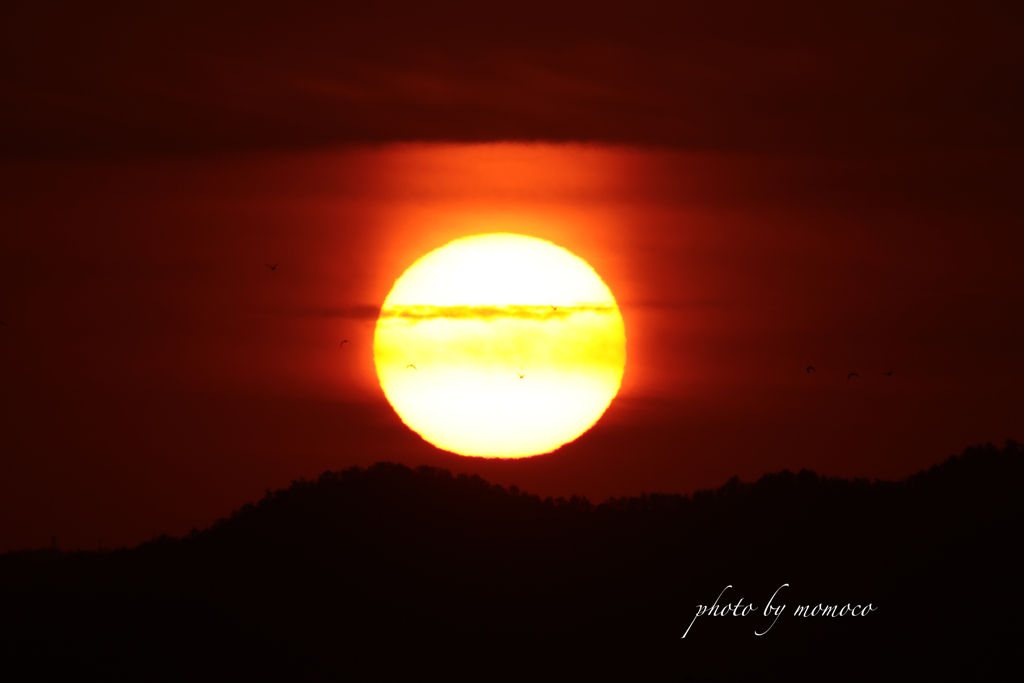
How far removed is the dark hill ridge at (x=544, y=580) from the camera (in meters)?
73.8

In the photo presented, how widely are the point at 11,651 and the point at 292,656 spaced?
63.6 feet

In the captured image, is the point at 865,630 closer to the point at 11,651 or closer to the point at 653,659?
the point at 653,659

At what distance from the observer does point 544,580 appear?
293 feet

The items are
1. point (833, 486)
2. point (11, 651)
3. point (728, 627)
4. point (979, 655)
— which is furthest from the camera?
point (833, 486)

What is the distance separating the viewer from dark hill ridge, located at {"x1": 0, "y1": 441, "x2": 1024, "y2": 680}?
7375 cm

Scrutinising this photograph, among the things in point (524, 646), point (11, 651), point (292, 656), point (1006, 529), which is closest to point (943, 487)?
point (1006, 529)

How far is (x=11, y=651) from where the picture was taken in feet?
268

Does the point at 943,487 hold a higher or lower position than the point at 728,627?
higher

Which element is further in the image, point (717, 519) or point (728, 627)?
point (717, 519)

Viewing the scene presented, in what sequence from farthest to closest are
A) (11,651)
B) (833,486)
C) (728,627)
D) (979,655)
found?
(833,486) → (11,651) → (728,627) → (979,655)

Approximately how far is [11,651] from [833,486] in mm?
58839

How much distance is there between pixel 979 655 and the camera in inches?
2672

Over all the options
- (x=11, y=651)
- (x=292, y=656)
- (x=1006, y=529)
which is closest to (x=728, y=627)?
(x=1006, y=529)

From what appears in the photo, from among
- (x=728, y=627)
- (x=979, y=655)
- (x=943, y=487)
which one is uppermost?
(x=943, y=487)
